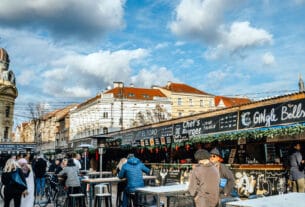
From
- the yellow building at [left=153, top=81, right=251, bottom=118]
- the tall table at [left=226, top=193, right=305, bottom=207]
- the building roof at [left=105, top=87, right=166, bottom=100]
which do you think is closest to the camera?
the tall table at [left=226, top=193, right=305, bottom=207]

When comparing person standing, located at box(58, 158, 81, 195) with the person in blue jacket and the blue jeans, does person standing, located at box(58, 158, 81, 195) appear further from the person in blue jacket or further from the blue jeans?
the blue jeans

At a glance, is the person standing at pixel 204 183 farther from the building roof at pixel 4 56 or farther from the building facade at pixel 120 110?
the building roof at pixel 4 56

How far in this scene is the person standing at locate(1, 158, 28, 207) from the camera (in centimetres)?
806

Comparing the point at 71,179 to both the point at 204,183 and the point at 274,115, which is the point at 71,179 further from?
the point at 274,115

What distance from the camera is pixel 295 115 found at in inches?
480

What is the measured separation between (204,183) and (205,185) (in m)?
0.03

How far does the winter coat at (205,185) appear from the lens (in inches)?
212

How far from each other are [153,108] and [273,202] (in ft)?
196

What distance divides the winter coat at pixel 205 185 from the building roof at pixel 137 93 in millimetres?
56097

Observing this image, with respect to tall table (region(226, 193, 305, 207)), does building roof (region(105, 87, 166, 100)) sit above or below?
above

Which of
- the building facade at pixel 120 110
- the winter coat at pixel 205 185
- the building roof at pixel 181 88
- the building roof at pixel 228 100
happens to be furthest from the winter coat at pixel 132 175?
the building roof at pixel 228 100

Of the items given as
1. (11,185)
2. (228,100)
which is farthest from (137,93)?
(11,185)

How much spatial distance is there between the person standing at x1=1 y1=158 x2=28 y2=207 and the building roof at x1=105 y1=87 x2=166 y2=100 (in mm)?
53102

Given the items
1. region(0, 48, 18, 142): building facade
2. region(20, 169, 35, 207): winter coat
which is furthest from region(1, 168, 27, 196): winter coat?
region(0, 48, 18, 142): building facade
